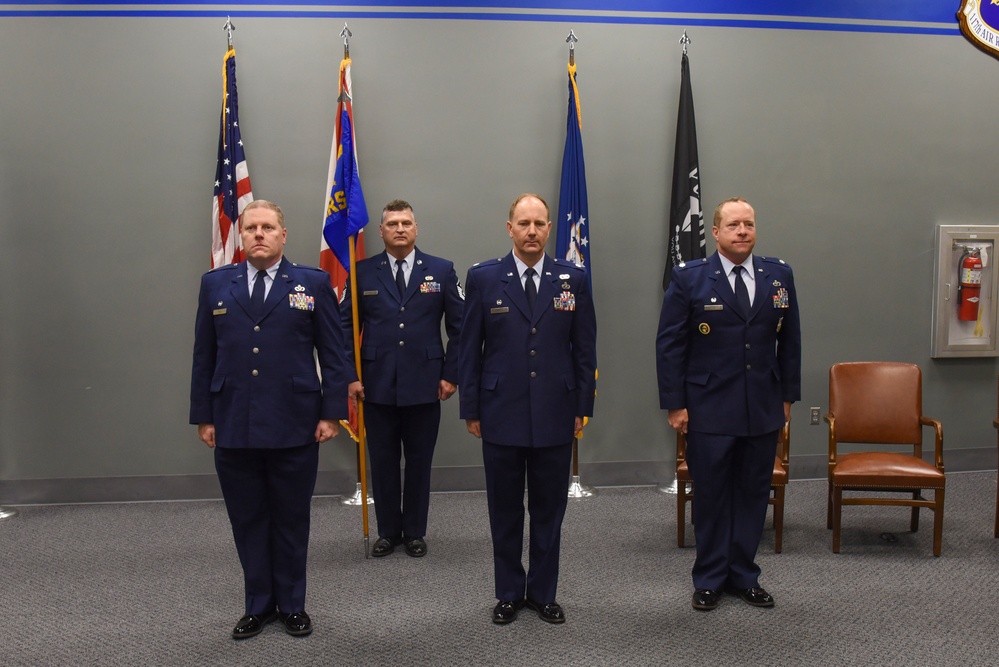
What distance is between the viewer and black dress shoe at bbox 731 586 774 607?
3.26 meters

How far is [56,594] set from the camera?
138 inches

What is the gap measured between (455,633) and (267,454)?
97 cm

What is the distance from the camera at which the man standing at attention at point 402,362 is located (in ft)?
12.7

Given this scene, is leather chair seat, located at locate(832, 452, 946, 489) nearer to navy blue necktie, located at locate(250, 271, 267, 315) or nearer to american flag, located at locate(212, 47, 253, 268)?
navy blue necktie, located at locate(250, 271, 267, 315)

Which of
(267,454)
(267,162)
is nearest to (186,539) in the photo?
(267,454)

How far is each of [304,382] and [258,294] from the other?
36cm

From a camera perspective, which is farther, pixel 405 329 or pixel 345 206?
pixel 345 206

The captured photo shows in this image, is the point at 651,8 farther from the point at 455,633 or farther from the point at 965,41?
the point at 455,633

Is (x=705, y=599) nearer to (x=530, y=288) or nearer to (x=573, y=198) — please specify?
(x=530, y=288)

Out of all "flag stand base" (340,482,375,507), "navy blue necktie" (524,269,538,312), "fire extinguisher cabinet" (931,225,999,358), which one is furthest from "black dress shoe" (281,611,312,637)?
"fire extinguisher cabinet" (931,225,999,358)

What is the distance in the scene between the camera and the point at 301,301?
294 cm

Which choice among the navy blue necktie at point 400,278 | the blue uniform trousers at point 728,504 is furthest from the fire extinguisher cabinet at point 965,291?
the navy blue necktie at point 400,278

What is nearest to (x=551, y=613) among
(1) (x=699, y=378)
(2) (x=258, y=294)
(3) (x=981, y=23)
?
(1) (x=699, y=378)

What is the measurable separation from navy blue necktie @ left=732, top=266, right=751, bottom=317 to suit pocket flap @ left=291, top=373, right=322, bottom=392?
165 cm
